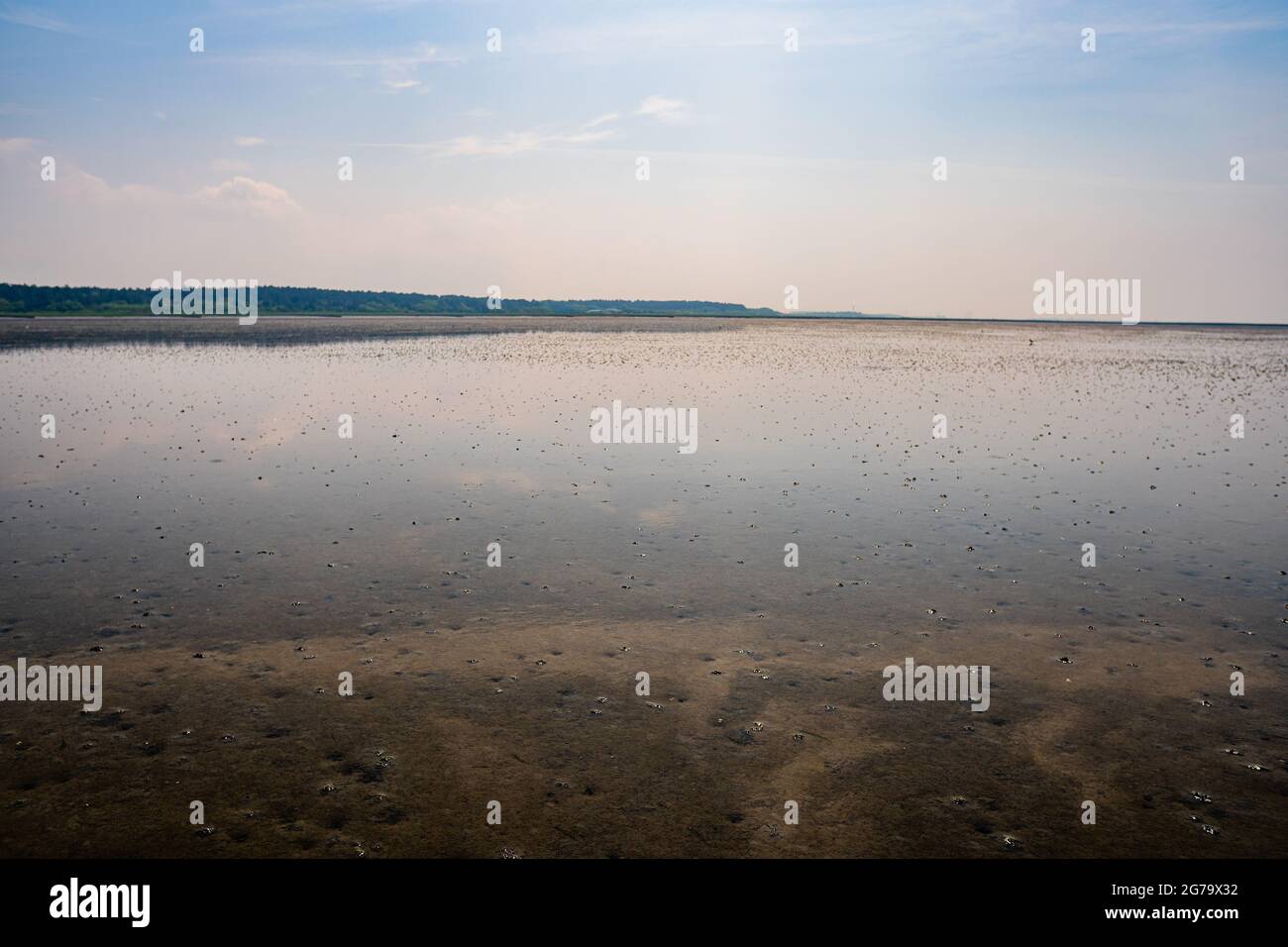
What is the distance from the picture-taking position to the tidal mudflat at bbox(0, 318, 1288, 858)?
736cm

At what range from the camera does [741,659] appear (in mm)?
10664

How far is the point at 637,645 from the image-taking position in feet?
36.5

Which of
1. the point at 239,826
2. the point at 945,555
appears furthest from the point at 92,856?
the point at 945,555

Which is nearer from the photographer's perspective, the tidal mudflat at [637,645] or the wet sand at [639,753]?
the wet sand at [639,753]

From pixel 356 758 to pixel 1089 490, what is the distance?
18.8 m

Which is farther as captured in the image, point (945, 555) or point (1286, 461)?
point (1286, 461)

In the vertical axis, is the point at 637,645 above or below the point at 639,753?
above

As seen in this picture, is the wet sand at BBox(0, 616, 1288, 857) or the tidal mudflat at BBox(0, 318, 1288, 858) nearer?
the wet sand at BBox(0, 616, 1288, 857)

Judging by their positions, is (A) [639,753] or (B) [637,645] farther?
(B) [637,645]

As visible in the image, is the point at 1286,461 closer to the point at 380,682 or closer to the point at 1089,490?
the point at 1089,490

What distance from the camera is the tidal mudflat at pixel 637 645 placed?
24.2ft

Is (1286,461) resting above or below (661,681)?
above
